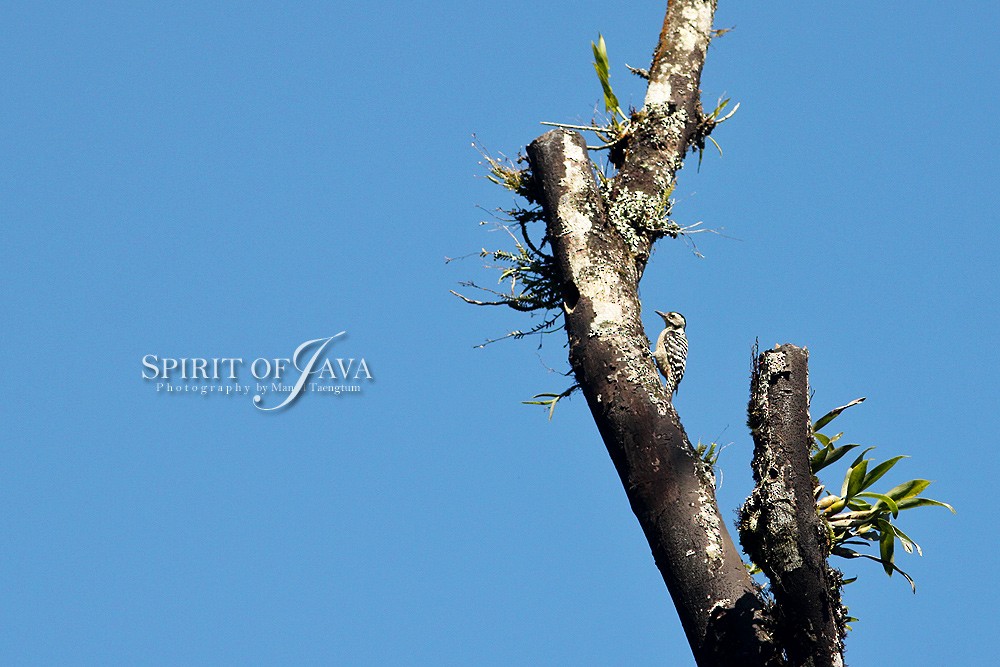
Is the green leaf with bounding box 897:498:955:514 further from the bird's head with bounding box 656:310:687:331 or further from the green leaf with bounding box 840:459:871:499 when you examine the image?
the bird's head with bounding box 656:310:687:331

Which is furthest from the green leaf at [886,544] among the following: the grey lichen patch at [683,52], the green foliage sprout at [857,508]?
the grey lichen patch at [683,52]

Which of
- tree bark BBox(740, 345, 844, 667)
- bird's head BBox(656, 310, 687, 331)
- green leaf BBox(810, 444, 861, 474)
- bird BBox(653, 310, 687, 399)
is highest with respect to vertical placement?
bird's head BBox(656, 310, 687, 331)

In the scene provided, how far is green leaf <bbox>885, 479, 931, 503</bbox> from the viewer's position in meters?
4.57

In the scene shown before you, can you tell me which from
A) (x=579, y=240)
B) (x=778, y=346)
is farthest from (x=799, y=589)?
(x=579, y=240)

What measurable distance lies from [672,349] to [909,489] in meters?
1.32

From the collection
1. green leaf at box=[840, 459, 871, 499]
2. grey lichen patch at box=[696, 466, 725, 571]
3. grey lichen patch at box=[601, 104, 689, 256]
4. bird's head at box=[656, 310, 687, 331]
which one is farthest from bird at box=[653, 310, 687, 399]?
grey lichen patch at box=[696, 466, 725, 571]

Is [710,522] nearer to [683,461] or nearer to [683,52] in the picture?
[683,461]

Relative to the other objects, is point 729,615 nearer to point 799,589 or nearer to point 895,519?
point 799,589

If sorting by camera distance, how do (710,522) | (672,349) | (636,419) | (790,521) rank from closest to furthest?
1. (790,521)
2. (710,522)
3. (636,419)
4. (672,349)

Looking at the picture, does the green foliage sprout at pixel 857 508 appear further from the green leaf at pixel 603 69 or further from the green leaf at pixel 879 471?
the green leaf at pixel 603 69

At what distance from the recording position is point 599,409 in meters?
3.89

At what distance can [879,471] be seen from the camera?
14.6 ft

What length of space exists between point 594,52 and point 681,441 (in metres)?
2.87

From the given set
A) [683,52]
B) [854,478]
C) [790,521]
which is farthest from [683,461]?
[683,52]
